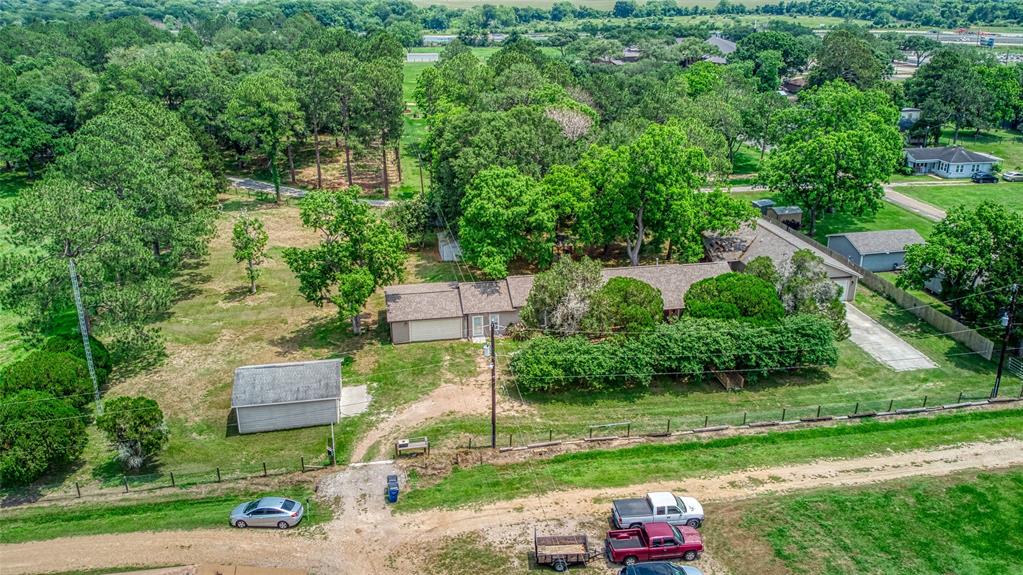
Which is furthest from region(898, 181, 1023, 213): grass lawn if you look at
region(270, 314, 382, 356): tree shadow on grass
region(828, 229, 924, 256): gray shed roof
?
region(270, 314, 382, 356): tree shadow on grass

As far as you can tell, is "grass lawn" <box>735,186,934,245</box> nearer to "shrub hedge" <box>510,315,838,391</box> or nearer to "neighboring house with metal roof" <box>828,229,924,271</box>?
"neighboring house with metal roof" <box>828,229,924,271</box>

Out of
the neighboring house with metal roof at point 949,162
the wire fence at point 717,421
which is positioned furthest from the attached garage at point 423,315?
the neighboring house with metal roof at point 949,162

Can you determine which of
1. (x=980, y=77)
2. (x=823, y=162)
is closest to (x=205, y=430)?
(x=823, y=162)

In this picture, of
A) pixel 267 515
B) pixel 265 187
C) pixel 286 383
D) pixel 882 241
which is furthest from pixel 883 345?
pixel 265 187

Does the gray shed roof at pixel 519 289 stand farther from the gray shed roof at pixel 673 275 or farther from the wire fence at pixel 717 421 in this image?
the wire fence at pixel 717 421

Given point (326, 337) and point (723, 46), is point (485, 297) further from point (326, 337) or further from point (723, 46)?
point (723, 46)

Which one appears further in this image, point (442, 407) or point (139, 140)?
point (139, 140)
